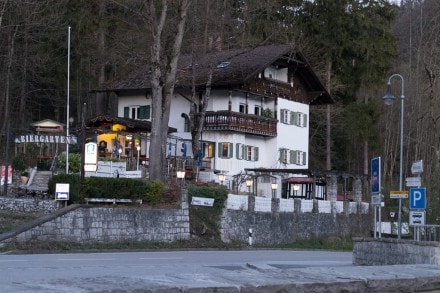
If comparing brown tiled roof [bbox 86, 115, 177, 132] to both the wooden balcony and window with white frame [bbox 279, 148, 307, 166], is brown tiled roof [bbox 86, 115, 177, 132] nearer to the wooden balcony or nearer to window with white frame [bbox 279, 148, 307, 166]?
the wooden balcony

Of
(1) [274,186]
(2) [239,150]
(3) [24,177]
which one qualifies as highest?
(2) [239,150]

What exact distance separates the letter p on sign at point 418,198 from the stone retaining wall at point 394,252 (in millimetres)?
1375

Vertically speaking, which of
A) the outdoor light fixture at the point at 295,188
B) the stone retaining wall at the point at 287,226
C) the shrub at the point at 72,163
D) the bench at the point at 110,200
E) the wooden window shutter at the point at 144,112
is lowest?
the stone retaining wall at the point at 287,226

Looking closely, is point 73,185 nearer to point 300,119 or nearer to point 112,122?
point 112,122

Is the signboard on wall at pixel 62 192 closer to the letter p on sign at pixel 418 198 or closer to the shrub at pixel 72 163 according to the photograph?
the shrub at pixel 72 163

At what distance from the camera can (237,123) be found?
56156mm

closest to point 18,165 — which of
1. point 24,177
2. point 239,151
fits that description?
point 24,177

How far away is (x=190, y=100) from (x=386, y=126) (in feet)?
68.8

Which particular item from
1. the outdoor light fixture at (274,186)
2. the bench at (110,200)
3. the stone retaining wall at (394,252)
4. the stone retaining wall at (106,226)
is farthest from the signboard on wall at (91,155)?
the outdoor light fixture at (274,186)

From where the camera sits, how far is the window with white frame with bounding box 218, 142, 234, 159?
186 feet

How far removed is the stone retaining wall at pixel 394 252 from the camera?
18938 mm

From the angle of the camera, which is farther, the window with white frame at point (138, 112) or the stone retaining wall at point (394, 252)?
the window with white frame at point (138, 112)

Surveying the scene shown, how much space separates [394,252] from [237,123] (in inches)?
1425

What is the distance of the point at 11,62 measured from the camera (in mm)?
51531
